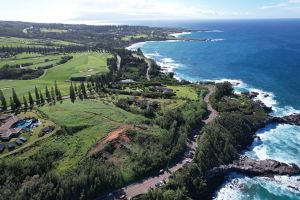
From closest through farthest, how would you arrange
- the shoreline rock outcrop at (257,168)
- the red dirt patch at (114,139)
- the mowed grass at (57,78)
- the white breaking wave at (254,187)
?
the white breaking wave at (254,187) < the shoreline rock outcrop at (257,168) < the red dirt patch at (114,139) < the mowed grass at (57,78)

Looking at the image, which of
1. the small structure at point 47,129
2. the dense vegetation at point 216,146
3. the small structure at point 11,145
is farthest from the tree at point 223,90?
the small structure at point 11,145

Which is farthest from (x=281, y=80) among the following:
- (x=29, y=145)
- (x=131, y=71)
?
(x=29, y=145)

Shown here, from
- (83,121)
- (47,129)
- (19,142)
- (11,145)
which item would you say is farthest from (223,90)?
(11,145)

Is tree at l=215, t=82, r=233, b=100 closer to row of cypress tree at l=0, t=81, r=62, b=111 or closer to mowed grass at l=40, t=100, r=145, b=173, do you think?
mowed grass at l=40, t=100, r=145, b=173

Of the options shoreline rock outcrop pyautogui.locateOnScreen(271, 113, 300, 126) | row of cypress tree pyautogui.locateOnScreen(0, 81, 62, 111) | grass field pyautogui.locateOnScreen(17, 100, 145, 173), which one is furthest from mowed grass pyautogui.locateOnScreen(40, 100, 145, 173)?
shoreline rock outcrop pyautogui.locateOnScreen(271, 113, 300, 126)

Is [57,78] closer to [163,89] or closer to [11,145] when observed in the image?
[163,89]

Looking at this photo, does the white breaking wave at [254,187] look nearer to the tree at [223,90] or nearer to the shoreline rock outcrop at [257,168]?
the shoreline rock outcrop at [257,168]
